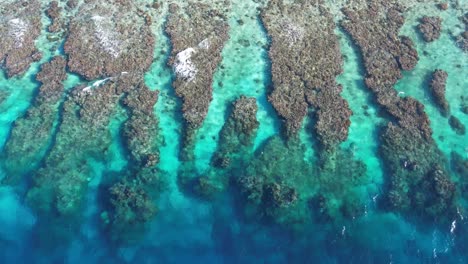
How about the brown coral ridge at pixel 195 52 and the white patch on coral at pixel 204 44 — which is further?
the white patch on coral at pixel 204 44

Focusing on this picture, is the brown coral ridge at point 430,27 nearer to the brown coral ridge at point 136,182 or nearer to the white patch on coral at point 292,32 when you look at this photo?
the white patch on coral at point 292,32

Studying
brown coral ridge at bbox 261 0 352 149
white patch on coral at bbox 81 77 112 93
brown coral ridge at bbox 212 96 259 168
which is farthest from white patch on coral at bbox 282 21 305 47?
white patch on coral at bbox 81 77 112 93

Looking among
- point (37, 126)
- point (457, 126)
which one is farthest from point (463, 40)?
point (37, 126)

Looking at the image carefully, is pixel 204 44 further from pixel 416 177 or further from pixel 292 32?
pixel 416 177

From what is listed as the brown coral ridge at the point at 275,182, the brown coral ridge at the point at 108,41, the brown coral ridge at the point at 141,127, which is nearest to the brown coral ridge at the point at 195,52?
the brown coral ridge at the point at 141,127

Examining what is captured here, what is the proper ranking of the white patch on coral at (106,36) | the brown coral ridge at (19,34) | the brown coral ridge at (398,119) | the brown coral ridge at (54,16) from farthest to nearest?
the brown coral ridge at (54,16), the white patch on coral at (106,36), the brown coral ridge at (19,34), the brown coral ridge at (398,119)

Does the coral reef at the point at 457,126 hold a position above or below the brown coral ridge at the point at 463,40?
below

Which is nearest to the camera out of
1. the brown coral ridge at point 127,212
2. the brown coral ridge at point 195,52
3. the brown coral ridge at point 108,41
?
the brown coral ridge at point 127,212

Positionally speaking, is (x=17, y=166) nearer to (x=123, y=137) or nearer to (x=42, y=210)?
(x=42, y=210)
